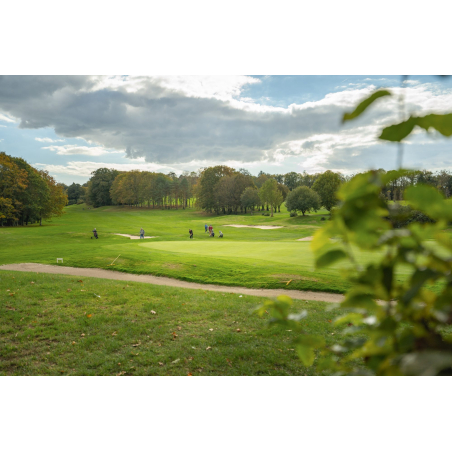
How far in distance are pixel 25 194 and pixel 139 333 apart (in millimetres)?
11210

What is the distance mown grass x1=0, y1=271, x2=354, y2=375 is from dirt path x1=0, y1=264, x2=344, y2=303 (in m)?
0.68

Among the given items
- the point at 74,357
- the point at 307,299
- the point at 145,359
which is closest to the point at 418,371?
the point at 145,359

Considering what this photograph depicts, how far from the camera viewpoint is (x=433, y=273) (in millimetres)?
412

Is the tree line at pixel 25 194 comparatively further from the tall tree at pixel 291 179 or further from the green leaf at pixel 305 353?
the tall tree at pixel 291 179

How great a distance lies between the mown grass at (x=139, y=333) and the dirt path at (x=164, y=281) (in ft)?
2.22

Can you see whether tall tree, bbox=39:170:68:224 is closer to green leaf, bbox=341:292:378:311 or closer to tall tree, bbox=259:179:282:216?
tall tree, bbox=259:179:282:216

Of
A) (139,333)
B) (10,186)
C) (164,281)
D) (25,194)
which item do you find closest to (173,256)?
(164,281)

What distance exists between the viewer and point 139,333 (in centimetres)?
436

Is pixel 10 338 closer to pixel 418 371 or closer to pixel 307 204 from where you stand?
pixel 418 371

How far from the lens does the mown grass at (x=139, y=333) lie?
3.46 m

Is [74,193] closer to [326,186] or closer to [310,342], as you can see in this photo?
[326,186]

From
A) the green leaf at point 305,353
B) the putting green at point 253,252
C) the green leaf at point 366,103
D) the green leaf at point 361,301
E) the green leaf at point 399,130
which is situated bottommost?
the putting green at point 253,252

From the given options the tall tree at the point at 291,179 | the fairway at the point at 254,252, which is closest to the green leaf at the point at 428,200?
the fairway at the point at 254,252

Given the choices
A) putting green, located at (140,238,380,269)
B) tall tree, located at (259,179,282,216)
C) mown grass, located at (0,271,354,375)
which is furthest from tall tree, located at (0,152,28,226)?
tall tree, located at (259,179,282,216)
